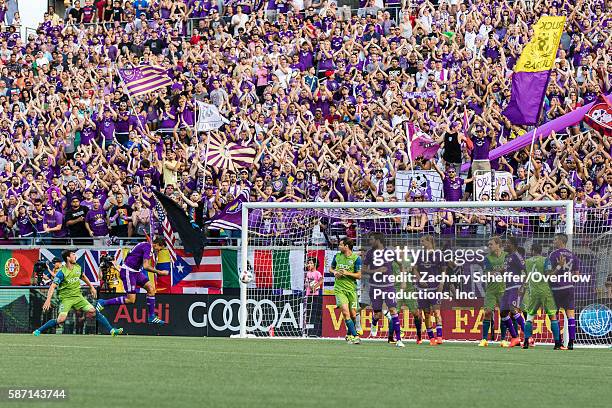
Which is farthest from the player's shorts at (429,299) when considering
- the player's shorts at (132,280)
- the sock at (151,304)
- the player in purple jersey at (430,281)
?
the player's shorts at (132,280)

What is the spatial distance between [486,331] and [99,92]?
15.5 metres

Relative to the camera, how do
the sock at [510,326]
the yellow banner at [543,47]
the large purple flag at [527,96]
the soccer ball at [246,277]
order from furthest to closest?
1. the large purple flag at [527,96]
2. the yellow banner at [543,47]
3. the soccer ball at [246,277]
4. the sock at [510,326]

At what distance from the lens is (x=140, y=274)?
26.1m

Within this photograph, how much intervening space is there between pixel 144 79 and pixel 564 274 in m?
13.2

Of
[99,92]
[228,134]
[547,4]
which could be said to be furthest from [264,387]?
[99,92]

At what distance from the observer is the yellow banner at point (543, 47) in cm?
2527

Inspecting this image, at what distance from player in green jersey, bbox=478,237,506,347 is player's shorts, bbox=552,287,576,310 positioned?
0.95m

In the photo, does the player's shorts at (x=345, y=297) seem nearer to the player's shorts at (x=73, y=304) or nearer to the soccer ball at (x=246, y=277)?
the soccer ball at (x=246, y=277)

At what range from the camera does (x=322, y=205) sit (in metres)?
24.5

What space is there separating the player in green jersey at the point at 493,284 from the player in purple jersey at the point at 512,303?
0.29ft

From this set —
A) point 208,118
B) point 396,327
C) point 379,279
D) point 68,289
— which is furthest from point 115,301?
point 396,327

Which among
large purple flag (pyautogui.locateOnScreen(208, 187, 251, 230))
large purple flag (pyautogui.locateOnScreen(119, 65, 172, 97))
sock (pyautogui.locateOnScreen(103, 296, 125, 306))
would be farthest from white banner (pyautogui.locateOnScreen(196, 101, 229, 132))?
sock (pyautogui.locateOnScreen(103, 296, 125, 306))

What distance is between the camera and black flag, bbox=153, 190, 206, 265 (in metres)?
26.2

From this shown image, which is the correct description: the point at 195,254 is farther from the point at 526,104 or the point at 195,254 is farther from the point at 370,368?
the point at 370,368
